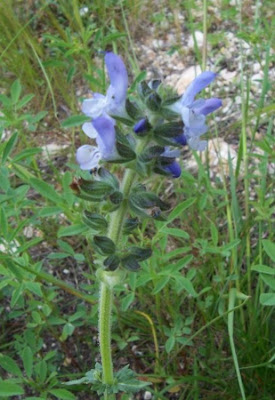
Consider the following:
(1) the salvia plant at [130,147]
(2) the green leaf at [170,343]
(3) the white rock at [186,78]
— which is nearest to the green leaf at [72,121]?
(1) the salvia plant at [130,147]

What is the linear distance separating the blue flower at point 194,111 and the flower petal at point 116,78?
0.13 m

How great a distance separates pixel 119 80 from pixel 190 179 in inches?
32.1

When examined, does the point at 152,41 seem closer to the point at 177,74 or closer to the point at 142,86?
the point at 177,74

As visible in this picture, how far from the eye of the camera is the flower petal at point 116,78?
140cm

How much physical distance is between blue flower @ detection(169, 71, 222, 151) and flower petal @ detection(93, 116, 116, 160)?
15cm

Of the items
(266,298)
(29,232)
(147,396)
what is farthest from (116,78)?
(29,232)

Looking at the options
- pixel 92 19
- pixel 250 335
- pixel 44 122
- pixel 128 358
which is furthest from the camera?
pixel 92 19

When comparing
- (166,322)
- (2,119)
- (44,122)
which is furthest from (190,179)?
(44,122)

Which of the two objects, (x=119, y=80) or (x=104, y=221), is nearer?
(x=119, y=80)

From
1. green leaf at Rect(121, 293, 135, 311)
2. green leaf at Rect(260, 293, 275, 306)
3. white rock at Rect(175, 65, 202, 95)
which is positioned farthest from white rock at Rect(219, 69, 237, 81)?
green leaf at Rect(260, 293, 275, 306)

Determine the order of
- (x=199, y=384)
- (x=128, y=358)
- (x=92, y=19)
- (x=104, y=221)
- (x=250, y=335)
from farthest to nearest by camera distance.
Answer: (x=92, y=19) → (x=128, y=358) → (x=199, y=384) → (x=250, y=335) → (x=104, y=221)

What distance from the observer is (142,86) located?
1397mm

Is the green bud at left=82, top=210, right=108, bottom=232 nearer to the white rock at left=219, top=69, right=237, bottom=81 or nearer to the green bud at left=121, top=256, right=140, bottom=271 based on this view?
the green bud at left=121, top=256, right=140, bottom=271

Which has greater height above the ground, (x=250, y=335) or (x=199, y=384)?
(x=250, y=335)
